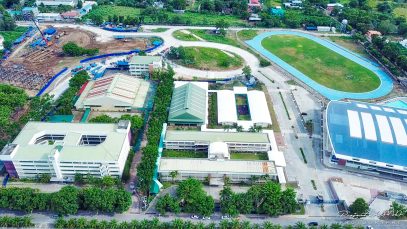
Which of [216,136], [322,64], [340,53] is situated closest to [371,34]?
[340,53]

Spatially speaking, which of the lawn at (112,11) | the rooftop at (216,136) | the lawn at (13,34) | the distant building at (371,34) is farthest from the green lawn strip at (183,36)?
the distant building at (371,34)

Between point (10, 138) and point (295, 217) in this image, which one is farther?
point (10, 138)

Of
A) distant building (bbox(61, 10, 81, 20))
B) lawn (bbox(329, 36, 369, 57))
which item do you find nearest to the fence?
distant building (bbox(61, 10, 81, 20))

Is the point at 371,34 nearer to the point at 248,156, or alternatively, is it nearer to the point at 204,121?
the point at 204,121

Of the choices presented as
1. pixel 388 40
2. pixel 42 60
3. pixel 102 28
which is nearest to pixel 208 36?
pixel 102 28

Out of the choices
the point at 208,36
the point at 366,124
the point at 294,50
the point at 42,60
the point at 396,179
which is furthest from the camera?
the point at 208,36

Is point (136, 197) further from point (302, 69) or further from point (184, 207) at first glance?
point (302, 69)
